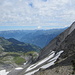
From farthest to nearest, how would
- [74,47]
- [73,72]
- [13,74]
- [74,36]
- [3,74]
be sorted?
[3,74] → [13,74] → [74,36] → [74,47] → [73,72]

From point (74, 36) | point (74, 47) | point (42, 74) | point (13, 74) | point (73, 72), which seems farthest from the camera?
point (13, 74)

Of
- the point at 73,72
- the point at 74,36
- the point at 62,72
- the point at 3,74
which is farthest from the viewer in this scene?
the point at 3,74

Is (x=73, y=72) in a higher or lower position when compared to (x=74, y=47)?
lower

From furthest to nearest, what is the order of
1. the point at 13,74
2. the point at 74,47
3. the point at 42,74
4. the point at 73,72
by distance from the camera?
the point at 13,74, the point at 74,47, the point at 42,74, the point at 73,72

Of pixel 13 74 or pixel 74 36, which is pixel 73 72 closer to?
pixel 74 36

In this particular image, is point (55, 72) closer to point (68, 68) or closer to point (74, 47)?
point (68, 68)

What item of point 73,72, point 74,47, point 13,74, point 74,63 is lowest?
point 73,72

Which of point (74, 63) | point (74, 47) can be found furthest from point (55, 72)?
point (74, 47)

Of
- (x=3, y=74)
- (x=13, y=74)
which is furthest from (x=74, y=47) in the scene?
(x=3, y=74)

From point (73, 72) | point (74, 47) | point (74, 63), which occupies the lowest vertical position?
point (73, 72)

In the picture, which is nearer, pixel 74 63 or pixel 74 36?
pixel 74 63
